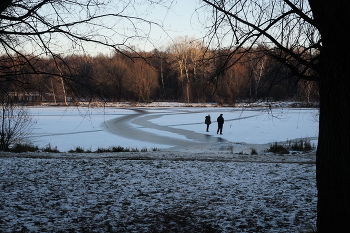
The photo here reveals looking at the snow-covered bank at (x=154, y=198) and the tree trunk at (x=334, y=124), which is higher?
the tree trunk at (x=334, y=124)

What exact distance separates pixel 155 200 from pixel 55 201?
1692mm

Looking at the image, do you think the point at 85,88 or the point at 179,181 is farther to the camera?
the point at 179,181

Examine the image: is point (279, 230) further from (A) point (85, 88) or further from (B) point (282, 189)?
(A) point (85, 88)

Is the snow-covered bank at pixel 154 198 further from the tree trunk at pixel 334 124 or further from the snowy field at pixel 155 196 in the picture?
the tree trunk at pixel 334 124

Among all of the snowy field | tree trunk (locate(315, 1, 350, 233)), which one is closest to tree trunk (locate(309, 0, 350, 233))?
tree trunk (locate(315, 1, 350, 233))

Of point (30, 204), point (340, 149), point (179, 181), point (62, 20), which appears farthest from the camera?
point (179, 181)

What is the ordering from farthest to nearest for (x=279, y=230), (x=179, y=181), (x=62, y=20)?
(x=179, y=181)
(x=62, y=20)
(x=279, y=230)

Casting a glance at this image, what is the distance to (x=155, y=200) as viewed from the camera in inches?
239

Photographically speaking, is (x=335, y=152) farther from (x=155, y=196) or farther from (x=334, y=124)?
(x=155, y=196)

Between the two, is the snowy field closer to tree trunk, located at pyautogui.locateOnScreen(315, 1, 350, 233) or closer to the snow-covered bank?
the snow-covered bank

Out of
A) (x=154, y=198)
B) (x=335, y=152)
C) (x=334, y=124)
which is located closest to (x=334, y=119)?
(x=334, y=124)

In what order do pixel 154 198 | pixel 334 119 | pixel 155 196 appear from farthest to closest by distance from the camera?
pixel 155 196
pixel 154 198
pixel 334 119

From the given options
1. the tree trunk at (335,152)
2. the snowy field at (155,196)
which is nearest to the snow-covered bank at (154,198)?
the snowy field at (155,196)

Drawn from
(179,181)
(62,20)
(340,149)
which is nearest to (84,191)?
(179,181)
